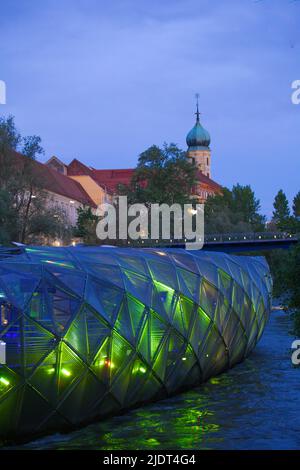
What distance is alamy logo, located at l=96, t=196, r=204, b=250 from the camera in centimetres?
9412

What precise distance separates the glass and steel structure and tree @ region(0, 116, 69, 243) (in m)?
39.4

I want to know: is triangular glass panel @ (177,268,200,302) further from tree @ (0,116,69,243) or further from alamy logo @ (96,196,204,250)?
alamy logo @ (96,196,204,250)

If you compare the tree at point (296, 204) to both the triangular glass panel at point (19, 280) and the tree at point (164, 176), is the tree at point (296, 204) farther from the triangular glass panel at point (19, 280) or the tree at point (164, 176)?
the triangular glass panel at point (19, 280)

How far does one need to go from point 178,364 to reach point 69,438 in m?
7.07

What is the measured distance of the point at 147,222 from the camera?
96000 millimetres

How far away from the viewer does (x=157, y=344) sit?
27797mm

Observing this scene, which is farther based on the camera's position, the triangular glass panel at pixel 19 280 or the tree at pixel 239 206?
the tree at pixel 239 206

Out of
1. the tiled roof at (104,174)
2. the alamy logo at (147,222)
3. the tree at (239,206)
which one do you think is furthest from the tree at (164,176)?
the tiled roof at (104,174)

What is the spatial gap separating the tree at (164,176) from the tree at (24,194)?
25.8m

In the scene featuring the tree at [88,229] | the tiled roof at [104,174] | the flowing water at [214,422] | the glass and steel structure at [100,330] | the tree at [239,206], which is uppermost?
the tiled roof at [104,174]

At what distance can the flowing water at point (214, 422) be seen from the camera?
23328 millimetres

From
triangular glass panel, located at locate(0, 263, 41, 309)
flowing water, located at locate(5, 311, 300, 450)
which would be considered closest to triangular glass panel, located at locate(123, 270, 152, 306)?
flowing water, located at locate(5, 311, 300, 450)
